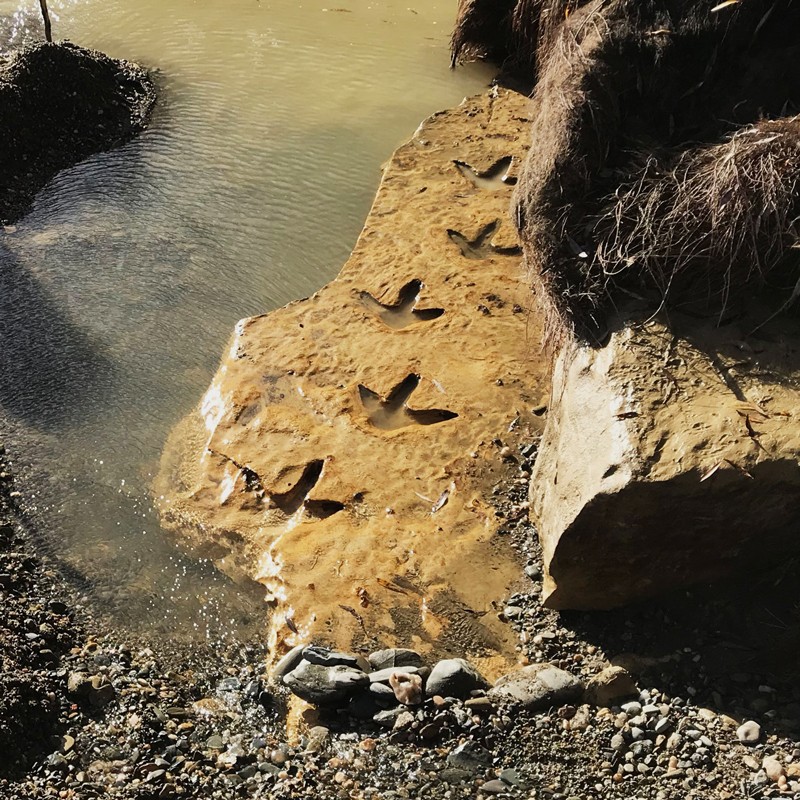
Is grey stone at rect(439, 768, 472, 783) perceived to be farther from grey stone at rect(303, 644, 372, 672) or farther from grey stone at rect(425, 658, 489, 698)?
grey stone at rect(303, 644, 372, 672)

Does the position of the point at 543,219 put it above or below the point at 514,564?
above

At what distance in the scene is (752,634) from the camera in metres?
3.77

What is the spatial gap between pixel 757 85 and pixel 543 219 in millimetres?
1531

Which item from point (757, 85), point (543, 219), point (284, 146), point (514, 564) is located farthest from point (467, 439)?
point (284, 146)

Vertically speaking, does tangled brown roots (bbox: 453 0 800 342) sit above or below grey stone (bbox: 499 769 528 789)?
above

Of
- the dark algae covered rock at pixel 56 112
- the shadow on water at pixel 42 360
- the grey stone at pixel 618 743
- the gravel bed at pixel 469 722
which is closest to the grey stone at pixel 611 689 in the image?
the gravel bed at pixel 469 722

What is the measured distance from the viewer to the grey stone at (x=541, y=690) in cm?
377

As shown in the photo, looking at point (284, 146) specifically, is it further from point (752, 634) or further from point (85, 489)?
point (752, 634)

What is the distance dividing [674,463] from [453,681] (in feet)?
4.56

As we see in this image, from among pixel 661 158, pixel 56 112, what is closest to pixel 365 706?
pixel 661 158

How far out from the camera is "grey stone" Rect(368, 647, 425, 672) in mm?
4047

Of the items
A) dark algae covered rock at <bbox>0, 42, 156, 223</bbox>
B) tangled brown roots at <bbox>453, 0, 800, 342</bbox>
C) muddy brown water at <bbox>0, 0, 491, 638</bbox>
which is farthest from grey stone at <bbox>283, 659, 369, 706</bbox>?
dark algae covered rock at <bbox>0, 42, 156, 223</bbox>

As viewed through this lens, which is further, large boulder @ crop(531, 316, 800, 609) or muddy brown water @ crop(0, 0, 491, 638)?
muddy brown water @ crop(0, 0, 491, 638)

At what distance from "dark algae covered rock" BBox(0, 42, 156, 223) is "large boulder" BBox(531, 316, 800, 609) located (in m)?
6.03
